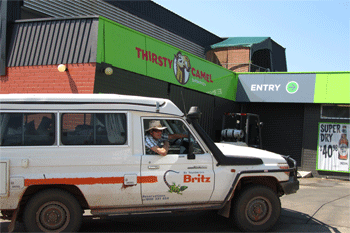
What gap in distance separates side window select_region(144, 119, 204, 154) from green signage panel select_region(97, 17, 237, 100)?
4.04m

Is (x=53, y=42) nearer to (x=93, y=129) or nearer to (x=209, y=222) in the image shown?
(x=93, y=129)

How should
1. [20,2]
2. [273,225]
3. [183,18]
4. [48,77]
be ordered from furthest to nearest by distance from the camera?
[183,18]
[20,2]
[48,77]
[273,225]

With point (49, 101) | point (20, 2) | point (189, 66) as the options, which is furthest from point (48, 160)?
point (189, 66)

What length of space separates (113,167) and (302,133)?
42.1 feet

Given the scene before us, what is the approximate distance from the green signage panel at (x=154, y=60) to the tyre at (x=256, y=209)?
5130 millimetres

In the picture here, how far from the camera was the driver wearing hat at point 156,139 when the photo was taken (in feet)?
17.0

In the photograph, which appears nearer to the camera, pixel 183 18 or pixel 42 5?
pixel 42 5

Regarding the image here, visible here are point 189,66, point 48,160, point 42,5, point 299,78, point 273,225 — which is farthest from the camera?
point 299,78

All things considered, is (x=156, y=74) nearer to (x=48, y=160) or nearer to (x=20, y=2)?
(x=20, y=2)

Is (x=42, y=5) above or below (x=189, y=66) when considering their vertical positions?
above

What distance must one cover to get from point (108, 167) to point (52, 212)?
97cm

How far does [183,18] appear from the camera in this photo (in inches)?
786

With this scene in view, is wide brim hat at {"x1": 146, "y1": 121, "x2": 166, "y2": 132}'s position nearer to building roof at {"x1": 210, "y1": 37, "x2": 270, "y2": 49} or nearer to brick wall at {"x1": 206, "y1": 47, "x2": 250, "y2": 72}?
brick wall at {"x1": 206, "y1": 47, "x2": 250, "y2": 72}

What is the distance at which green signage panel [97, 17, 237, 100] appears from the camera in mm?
9000
